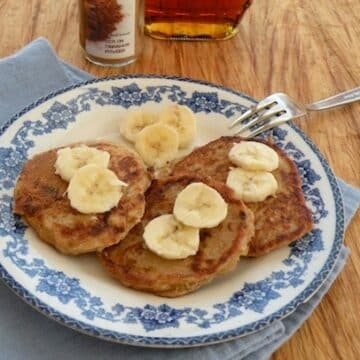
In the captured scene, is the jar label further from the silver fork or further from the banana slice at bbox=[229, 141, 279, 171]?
the banana slice at bbox=[229, 141, 279, 171]

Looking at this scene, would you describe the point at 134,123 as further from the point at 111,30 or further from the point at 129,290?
the point at 129,290

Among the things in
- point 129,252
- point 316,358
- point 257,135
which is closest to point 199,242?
point 129,252

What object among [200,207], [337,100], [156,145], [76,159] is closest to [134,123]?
[156,145]

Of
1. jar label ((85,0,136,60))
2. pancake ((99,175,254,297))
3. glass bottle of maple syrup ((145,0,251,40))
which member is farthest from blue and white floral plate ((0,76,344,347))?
glass bottle of maple syrup ((145,0,251,40))

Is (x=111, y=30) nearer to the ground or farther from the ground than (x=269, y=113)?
farther from the ground

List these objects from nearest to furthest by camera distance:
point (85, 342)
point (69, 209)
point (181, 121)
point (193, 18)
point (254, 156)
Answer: point (85, 342) → point (69, 209) → point (254, 156) → point (181, 121) → point (193, 18)

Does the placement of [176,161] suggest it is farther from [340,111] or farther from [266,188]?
[340,111]
